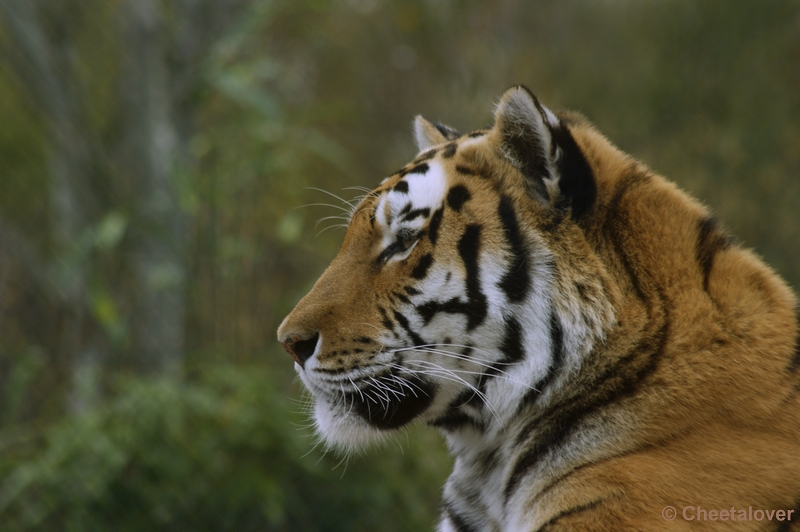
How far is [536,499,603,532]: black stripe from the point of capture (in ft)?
3.70

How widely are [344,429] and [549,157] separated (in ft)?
2.17

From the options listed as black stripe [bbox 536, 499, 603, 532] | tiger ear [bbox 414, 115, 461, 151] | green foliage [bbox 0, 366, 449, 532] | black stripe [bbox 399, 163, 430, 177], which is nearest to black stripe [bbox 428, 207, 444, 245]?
black stripe [bbox 399, 163, 430, 177]

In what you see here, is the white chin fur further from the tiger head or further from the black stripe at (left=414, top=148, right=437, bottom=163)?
the black stripe at (left=414, top=148, right=437, bottom=163)

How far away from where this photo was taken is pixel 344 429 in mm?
1441

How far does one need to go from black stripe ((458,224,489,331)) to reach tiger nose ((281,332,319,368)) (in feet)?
0.98

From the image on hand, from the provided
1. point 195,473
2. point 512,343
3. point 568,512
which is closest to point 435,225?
point 512,343

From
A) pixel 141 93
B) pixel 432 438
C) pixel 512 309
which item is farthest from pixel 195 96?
pixel 512 309

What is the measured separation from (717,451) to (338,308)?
69cm

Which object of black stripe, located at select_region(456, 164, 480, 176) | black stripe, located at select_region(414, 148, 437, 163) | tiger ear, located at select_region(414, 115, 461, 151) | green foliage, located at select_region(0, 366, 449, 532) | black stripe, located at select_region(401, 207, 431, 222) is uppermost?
tiger ear, located at select_region(414, 115, 461, 151)

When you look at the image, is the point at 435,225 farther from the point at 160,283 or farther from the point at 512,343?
the point at 160,283

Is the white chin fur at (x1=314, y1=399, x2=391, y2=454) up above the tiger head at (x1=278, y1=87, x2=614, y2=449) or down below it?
below

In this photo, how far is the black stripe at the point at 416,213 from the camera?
1356 mm

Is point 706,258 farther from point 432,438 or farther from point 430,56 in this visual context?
point 430,56

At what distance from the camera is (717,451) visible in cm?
113
